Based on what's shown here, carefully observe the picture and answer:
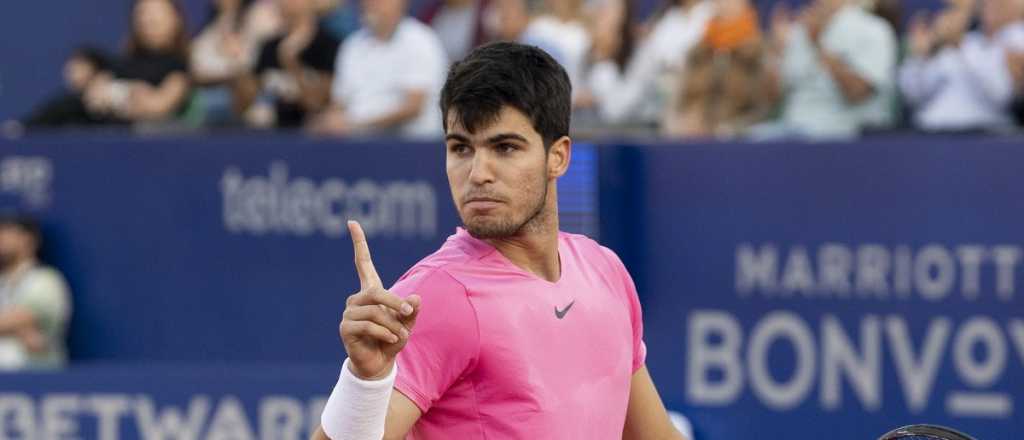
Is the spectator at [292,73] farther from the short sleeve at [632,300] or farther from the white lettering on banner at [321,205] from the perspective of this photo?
the short sleeve at [632,300]

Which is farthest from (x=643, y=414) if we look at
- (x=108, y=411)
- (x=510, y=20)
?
(x=510, y=20)

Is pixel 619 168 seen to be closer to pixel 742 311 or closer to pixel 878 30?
pixel 742 311

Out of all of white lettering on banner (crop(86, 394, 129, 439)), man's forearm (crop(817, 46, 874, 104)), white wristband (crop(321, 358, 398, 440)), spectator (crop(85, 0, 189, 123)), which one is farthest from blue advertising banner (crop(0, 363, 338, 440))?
white wristband (crop(321, 358, 398, 440))

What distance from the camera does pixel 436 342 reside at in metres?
3.14

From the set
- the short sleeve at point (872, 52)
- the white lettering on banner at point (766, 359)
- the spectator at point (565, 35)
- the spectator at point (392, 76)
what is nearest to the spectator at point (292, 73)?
the spectator at point (392, 76)

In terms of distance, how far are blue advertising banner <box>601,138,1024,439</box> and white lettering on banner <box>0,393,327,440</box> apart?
1.58 meters

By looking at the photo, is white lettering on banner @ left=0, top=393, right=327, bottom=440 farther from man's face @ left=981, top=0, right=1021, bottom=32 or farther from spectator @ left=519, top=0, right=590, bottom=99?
man's face @ left=981, top=0, right=1021, bottom=32

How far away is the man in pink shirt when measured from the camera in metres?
3.13

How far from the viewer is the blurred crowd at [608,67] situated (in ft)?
27.3

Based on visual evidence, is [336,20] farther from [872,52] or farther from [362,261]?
[362,261]

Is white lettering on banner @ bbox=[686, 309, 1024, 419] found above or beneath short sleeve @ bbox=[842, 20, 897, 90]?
beneath

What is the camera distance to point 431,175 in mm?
8625

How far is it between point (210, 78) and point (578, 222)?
3.27 meters

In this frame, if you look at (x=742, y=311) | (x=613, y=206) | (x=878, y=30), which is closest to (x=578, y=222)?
(x=613, y=206)
